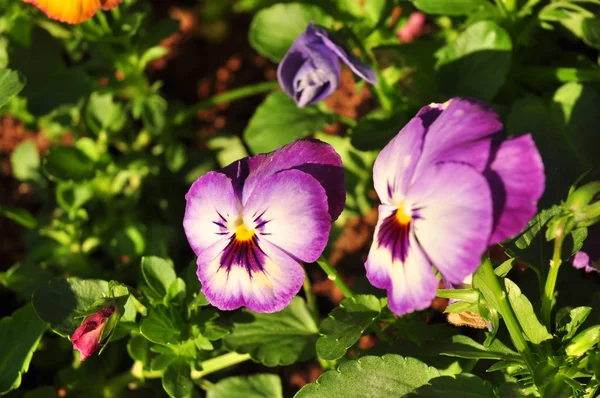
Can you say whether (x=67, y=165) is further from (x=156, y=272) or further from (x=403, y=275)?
(x=403, y=275)

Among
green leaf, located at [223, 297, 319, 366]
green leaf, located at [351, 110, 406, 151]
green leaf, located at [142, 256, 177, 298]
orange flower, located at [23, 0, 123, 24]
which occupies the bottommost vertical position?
green leaf, located at [223, 297, 319, 366]

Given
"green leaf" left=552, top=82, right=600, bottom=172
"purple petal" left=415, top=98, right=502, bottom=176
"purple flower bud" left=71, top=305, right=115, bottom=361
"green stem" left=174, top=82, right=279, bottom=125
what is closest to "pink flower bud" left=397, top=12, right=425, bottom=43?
"green stem" left=174, top=82, right=279, bottom=125

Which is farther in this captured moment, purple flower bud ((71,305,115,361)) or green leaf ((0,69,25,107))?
green leaf ((0,69,25,107))

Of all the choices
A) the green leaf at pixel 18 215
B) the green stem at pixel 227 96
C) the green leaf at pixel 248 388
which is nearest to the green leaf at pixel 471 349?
the green leaf at pixel 248 388

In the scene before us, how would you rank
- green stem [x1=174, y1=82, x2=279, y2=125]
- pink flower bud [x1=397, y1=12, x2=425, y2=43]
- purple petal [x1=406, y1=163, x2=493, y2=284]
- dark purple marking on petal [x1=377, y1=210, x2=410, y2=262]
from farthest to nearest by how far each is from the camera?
pink flower bud [x1=397, y1=12, x2=425, y2=43] < green stem [x1=174, y1=82, x2=279, y2=125] < dark purple marking on petal [x1=377, y1=210, x2=410, y2=262] < purple petal [x1=406, y1=163, x2=493, y2=284]

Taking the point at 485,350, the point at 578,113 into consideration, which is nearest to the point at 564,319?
the point at 485,350

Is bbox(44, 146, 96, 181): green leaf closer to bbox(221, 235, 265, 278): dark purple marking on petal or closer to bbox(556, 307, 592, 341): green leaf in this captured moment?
bbox(221, 235, 265, 278): dark purple marking on petal

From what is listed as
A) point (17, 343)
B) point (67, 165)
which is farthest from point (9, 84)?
point (17, 343)
